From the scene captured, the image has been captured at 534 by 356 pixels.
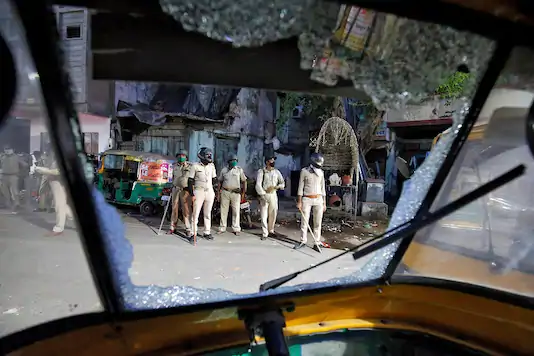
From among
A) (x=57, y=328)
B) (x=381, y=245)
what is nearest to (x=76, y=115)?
(x=57, y=328)

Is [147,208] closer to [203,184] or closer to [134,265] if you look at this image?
[203,184]

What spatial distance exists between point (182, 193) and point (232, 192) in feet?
2.61

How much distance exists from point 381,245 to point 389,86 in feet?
2.23

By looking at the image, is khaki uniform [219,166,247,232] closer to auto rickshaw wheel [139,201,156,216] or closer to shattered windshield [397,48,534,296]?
auto rickshaw wheel [139,201,156,216]

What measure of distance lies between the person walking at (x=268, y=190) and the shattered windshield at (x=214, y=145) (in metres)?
0.04

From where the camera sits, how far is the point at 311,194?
7.46 m

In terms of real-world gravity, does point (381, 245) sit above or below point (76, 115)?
below

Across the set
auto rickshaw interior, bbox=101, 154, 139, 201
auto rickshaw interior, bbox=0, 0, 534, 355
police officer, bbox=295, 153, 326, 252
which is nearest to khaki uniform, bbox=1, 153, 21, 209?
auto rickshaw interior, bbox=0, 0, 534, 355

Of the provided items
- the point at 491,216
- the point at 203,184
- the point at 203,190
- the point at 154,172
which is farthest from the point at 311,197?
the point at 491,216

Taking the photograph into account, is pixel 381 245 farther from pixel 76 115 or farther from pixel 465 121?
pixel 76 115

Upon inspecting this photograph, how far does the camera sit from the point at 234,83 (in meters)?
1.35

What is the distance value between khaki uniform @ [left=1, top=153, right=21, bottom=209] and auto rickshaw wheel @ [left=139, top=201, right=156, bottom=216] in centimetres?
567

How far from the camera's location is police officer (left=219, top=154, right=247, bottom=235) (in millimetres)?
4560

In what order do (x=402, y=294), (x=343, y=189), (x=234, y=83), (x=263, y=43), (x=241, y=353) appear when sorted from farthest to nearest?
1. (x=343, y=189)
2. (x=402, y=294)
3. (x=241, y=353)
4. (x=234, y=83)
5. (x=263, y=43)
